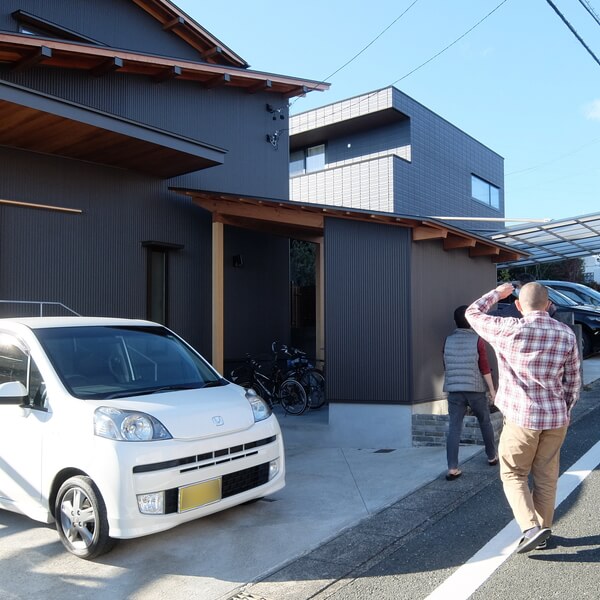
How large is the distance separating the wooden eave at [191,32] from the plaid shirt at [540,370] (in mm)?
8886

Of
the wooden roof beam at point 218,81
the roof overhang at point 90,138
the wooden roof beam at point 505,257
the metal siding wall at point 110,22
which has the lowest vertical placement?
the wooden roof beam at point 505,257

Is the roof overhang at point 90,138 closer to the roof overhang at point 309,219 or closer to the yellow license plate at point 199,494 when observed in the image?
the roof overhang at point 309,219

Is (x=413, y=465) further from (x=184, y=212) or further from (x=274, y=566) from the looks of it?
(x=184, y=212)

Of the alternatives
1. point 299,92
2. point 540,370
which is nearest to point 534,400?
point 540,370

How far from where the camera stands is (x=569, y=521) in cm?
446

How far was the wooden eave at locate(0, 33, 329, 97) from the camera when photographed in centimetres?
741

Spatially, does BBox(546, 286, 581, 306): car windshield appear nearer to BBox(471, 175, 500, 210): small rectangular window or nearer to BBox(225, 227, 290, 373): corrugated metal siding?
BBox(225, 227, 290, 373): corrugated metal siding

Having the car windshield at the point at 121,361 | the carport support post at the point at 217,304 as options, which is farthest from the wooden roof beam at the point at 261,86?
the car windshield at the point at 121,361

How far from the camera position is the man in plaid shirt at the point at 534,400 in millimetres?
3836

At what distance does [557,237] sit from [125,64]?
10120 mm

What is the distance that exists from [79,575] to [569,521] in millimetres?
3420

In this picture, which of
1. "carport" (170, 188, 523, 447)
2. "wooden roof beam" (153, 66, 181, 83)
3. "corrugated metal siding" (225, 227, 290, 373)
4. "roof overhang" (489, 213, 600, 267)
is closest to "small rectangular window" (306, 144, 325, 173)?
"roof overhang" (489, 213, 600, 267)

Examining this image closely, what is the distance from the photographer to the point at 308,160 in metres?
19.9

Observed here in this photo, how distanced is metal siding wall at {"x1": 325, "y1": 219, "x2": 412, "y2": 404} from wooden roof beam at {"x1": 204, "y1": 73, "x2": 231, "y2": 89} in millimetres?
3669
